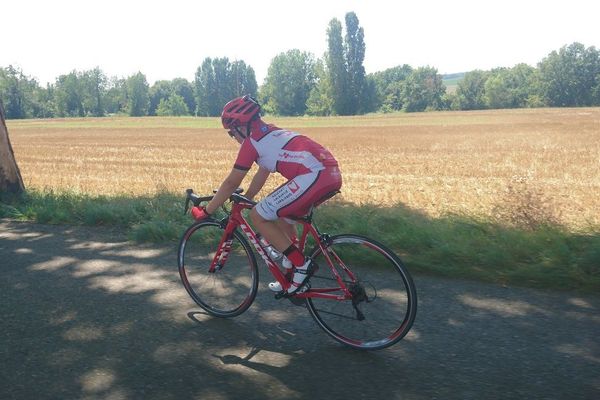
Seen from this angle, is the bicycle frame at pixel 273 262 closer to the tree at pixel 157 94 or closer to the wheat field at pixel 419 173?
the wheat field at pixel 419 173

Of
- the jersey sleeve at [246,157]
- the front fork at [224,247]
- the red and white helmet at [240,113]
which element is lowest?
the front fork at [224,247]

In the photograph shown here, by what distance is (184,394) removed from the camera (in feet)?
11.0

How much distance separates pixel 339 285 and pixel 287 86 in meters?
107

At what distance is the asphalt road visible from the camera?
11.1 ft

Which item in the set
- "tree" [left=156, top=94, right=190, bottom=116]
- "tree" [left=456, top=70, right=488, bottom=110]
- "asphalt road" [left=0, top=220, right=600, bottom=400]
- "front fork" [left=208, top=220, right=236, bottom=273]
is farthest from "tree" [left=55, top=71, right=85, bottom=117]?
"front fork" [left=208, top=220, right=236, bottom=273]

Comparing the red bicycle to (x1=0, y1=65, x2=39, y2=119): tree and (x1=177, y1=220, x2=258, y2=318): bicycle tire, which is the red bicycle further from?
(x1=0, y1=65, x2=39, y2=119): tree

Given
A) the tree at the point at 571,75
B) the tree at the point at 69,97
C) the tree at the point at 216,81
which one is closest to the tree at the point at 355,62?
the tree at the point at 216,81

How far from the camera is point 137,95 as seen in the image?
132250 mm

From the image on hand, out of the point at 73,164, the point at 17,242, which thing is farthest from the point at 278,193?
the point at 73,164

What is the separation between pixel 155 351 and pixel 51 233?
15.2 ft

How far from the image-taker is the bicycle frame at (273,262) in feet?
13.4

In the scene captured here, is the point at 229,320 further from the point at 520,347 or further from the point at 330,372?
the point at 520,347

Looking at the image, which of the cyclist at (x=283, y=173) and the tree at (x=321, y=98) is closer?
the cyclist at (x=283, y=173)

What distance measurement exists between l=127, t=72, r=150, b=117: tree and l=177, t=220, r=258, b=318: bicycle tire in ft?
433
